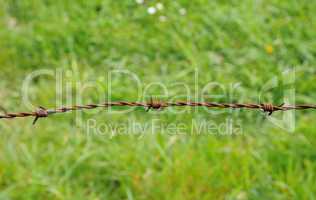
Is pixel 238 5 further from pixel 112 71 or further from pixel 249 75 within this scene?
pixel 112 71

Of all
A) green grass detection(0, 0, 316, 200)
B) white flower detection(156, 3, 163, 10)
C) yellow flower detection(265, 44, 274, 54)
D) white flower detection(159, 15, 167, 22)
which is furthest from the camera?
white flower detection(156, 3, 163, 10)

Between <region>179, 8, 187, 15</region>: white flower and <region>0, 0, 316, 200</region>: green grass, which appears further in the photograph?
<region>179, 8, 187, 15</region>: white flower

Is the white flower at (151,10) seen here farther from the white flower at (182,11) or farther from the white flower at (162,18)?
the white flower at (182,11)

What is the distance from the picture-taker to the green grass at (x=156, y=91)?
8.61 feet

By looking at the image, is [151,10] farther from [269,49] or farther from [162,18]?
[269,49]

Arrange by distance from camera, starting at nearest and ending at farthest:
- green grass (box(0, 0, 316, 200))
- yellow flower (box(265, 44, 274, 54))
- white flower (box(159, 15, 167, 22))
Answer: green grass (box(0, 0, 316, 200))
yellow flower (box(265, 44, 274, 54))
white flower (box(159, 15, 167, 22))

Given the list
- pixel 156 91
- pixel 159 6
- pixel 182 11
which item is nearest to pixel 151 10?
pixel 159 6

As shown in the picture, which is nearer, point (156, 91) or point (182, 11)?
point (156, 91)

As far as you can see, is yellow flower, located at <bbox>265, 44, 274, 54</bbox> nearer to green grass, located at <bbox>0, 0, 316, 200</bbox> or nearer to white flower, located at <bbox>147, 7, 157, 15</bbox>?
green grass, located at <bbox>0, 0, 316, 200</bbox>

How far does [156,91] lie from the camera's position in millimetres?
3221

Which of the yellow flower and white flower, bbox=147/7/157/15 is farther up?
white flower, bbox=147/7/157/15

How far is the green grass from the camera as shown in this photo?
262cm

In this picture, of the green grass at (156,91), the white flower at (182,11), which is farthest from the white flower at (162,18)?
the white flower at (182,11)

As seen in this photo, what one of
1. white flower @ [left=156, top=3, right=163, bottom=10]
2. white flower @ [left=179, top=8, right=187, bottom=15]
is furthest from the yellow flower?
white flower @ [left=156, top=3, right=163, bottom=10]
